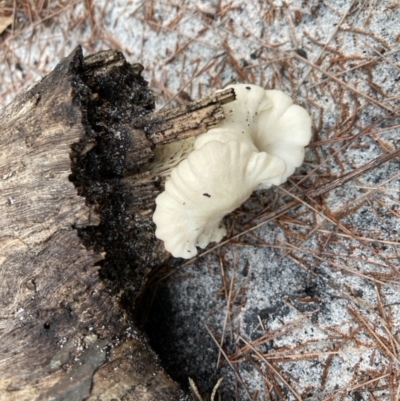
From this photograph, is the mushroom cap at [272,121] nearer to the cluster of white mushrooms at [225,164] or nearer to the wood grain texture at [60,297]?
the cluster of white mushrooms at [225,164]

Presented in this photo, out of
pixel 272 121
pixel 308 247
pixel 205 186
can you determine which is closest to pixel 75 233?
pixel 205 186

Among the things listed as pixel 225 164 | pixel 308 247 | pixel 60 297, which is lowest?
pixel 308 247

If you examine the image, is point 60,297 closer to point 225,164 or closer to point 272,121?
point 225,164

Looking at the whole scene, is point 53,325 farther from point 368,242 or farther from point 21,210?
point 368,242

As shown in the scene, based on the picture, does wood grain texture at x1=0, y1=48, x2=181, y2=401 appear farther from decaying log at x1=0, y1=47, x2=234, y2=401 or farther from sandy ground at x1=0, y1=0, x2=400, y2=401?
sandy ground at x1=0, y1=0, x2=400, y2=401

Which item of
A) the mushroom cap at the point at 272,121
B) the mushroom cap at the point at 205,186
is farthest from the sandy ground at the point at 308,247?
the mushroom cap at the point at 205,186

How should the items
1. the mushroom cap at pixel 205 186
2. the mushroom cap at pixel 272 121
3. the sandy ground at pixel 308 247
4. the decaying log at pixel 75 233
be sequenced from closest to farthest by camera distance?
1. the mushroom cap at pixel 205 186
2. the decaying log at pixel 75 233
3. the mushroom cap at pixel 272 121
4. the sandy ground at pixel 308 247

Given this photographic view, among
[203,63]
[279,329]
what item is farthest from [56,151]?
[279,329]
